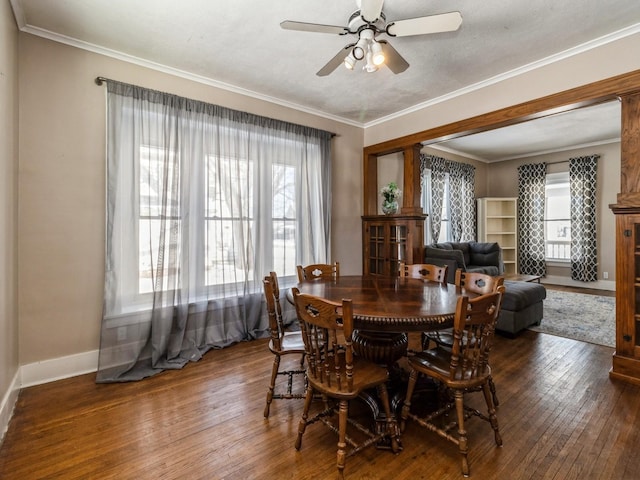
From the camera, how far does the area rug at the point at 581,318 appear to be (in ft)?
12.1

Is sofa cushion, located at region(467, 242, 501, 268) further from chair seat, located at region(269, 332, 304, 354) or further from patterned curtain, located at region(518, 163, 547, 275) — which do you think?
chair seat, located at region(269, 332, 304, 354)

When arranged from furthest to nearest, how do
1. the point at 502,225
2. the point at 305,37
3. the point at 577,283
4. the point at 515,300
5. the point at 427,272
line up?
the point at 502,225, the point at 577,283, the point at 515,300, the point at 427,272, the point at 305,37

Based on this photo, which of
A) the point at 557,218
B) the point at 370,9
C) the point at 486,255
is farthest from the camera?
the point at 557,218

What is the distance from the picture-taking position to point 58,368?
2.68 metres

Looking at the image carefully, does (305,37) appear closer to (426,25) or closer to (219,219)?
(426,25)

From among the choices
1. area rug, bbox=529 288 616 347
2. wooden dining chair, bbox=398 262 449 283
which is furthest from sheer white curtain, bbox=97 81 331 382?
area rug, bbox=529 288 616 347

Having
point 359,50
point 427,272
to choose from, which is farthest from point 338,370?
point 359,50

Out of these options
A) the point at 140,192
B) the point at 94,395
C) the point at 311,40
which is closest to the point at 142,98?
the point at 140,192

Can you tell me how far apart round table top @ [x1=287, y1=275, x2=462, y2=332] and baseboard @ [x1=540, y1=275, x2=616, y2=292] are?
5.64 metres

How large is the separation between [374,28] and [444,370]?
2.19 metres

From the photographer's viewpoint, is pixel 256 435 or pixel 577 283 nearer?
pixel 256 435

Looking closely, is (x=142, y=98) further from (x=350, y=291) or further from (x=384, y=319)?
(x=384, y=319)

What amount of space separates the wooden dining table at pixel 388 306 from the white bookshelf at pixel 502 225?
520 centimetres

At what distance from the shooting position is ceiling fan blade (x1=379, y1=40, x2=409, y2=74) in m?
2.21
